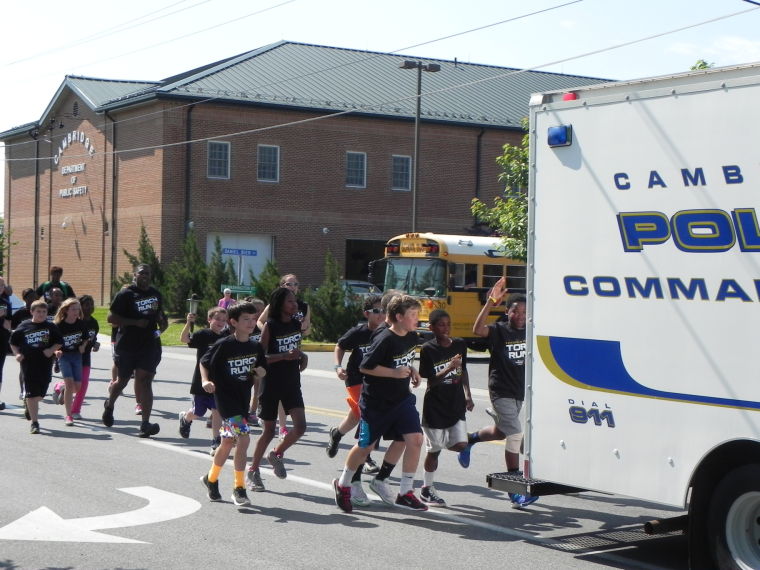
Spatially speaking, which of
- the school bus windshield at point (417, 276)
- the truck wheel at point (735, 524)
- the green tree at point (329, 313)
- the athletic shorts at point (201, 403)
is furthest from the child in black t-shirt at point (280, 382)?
the green tree at point (329, 313)

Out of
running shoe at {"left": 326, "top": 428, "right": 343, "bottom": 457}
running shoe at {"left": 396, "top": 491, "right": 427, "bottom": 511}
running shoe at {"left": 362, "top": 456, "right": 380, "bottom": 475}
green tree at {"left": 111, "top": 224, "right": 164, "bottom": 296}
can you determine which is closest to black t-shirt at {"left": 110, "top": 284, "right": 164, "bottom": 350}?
running shoe at {"left": 326, "top": 428, "right": 343, "bottom": 457}

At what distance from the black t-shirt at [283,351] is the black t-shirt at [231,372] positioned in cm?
65

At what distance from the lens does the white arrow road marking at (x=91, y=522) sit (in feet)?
25.4

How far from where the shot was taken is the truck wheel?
626cm

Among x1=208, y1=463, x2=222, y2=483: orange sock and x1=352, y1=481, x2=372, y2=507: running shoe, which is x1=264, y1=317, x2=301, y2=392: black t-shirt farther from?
x1=352, y1=481, x2=372, y2=507: running shoe

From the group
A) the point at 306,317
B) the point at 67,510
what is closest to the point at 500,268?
the point at 306,317

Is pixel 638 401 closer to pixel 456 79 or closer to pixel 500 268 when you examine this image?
pixel 500 268

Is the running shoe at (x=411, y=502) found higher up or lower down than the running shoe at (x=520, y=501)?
higher up

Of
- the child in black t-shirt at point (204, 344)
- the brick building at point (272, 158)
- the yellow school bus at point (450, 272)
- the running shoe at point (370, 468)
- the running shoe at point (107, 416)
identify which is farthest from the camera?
the brick building at point (272, 158)

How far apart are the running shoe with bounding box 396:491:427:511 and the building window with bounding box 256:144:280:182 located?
36.7 m

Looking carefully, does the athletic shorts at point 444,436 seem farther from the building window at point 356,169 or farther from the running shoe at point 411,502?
the building window at point 356,169

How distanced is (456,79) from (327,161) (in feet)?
27.6

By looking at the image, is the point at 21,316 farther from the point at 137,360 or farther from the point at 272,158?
the point at 272,158

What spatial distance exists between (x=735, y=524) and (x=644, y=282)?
1.50 metres
